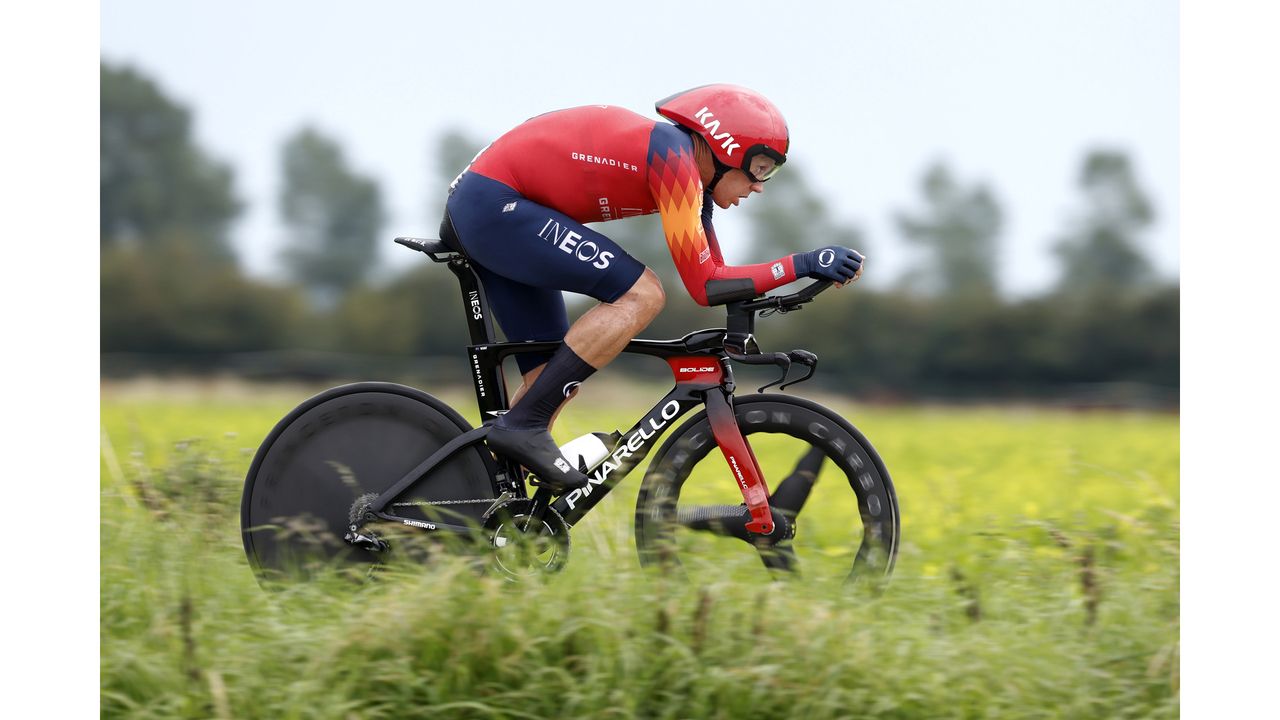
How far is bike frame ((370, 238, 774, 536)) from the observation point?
4477 millimetres

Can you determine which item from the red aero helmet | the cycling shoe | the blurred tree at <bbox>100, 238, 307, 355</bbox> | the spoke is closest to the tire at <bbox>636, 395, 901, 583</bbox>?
the spoke

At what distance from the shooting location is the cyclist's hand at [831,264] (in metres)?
4.21

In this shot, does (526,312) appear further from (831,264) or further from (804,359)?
(831,264)

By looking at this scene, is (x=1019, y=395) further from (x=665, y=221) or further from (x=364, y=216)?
(x=665, y=221)

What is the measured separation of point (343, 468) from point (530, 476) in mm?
719

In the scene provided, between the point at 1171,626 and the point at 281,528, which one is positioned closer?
the point at 1171,626

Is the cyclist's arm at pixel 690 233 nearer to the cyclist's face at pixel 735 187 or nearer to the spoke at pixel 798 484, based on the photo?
the cyclist's face at pixel 735 187

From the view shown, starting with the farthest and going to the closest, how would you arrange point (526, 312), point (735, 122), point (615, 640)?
point (526, 312)
point (735, 122)
point (615, 640)

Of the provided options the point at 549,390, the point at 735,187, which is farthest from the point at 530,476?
the point at 735,187

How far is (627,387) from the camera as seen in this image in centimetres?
1562

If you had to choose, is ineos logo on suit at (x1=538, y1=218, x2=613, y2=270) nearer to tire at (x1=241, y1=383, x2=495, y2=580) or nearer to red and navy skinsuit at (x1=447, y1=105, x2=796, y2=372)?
red and navy skinsuit at (x1=447, y1=105, x2=796, y2=372)

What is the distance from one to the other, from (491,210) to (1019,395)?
32.5m

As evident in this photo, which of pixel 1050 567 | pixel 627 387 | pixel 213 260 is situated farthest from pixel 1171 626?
pixel 213 260

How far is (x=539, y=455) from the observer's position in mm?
4461
